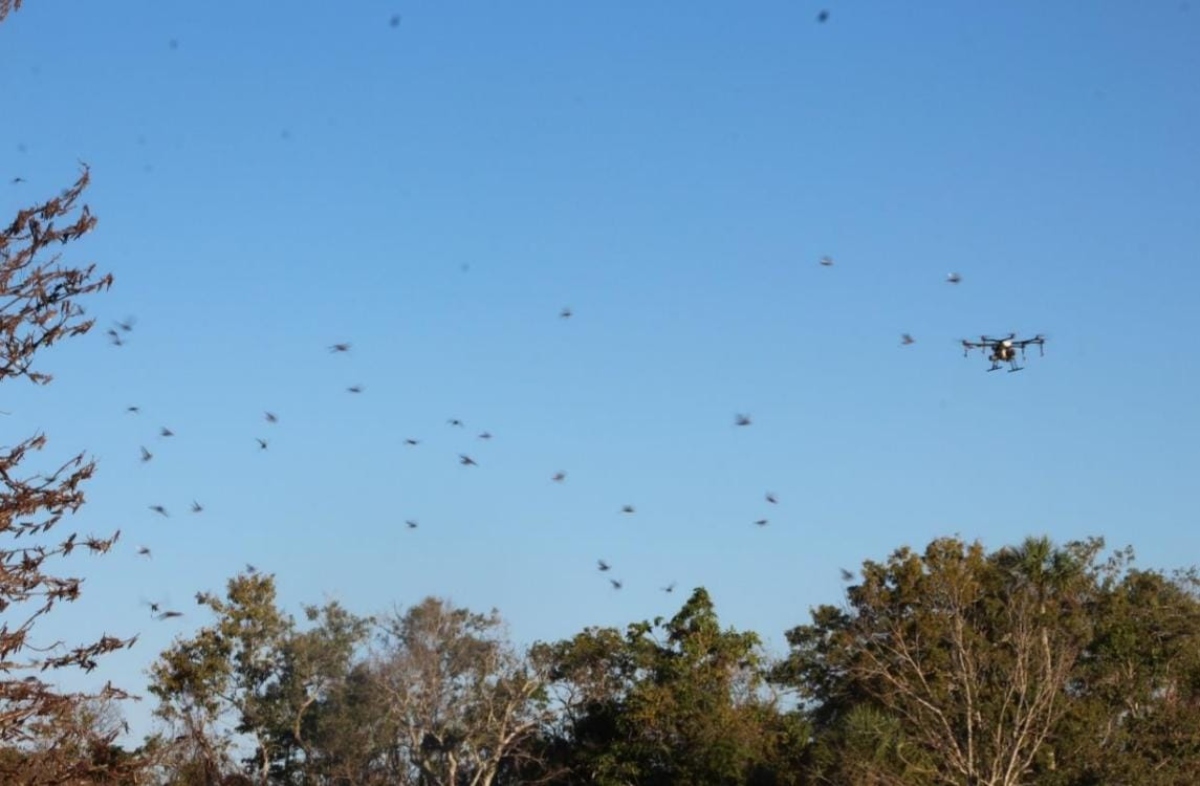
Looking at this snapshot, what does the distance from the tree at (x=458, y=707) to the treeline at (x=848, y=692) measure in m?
0.11

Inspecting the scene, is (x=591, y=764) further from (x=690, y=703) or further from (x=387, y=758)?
(x=387, y=758)

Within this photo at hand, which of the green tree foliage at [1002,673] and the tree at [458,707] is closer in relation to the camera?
the green tree foliage at [1002,673]

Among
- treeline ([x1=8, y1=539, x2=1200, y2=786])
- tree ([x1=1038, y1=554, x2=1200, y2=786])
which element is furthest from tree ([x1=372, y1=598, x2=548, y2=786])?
tree ([x1=1038, y1=554, x2=1200, y2=786])

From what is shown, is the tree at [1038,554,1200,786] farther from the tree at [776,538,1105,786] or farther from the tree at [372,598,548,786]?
the tree at [372,598,548,786]

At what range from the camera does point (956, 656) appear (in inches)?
1508

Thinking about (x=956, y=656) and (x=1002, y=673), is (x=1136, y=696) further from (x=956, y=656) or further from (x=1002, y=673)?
(x=956, y=656)

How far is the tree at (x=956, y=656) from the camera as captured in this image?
35.0m

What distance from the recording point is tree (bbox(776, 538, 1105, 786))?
3497 centimetres

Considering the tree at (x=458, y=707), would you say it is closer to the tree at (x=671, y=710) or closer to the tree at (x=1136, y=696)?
the tree at (x=671, y=710)

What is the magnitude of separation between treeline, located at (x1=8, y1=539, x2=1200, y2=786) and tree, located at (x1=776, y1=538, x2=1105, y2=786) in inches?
3.4

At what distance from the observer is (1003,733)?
3659 cm

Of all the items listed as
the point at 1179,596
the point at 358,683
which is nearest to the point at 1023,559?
the point at 1179,596

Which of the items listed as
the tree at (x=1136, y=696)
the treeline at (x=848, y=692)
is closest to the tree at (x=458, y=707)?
the treeline at (x=848, y=692)

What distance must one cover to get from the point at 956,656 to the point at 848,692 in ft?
33.7
